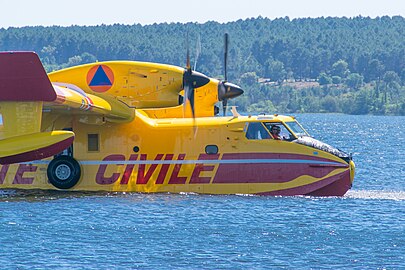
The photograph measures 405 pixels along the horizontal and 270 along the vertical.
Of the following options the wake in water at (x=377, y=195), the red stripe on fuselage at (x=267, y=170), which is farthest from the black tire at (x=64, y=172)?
the wake in water at (x=377, y=195)

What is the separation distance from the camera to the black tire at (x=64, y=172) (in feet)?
99.7

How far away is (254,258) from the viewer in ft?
70.9

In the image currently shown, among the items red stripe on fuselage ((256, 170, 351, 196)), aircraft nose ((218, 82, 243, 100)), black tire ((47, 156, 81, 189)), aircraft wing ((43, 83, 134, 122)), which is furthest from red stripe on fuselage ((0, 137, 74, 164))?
aircraft nose ((218, 82, 243, 100))

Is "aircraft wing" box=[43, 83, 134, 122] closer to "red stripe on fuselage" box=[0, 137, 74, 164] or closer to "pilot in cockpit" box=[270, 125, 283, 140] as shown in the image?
"red stripe on fuselage" box=[0, 137, 74, 164]

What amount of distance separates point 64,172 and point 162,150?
3.17 meters

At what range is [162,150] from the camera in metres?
30.4

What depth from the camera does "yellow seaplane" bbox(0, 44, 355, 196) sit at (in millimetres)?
29969

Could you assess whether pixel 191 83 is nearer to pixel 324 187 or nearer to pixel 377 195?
pixel 324 187

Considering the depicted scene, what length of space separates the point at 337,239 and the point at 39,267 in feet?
24.5

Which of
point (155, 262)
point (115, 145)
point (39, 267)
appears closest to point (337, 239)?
Result: point (155, 262)

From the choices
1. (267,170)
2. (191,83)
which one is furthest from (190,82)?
(267,170)

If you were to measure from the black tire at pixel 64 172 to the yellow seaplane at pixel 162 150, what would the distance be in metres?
0.03

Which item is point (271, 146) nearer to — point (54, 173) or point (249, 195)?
point (249, 195)

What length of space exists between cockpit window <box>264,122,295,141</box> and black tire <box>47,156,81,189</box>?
6.15 meters
